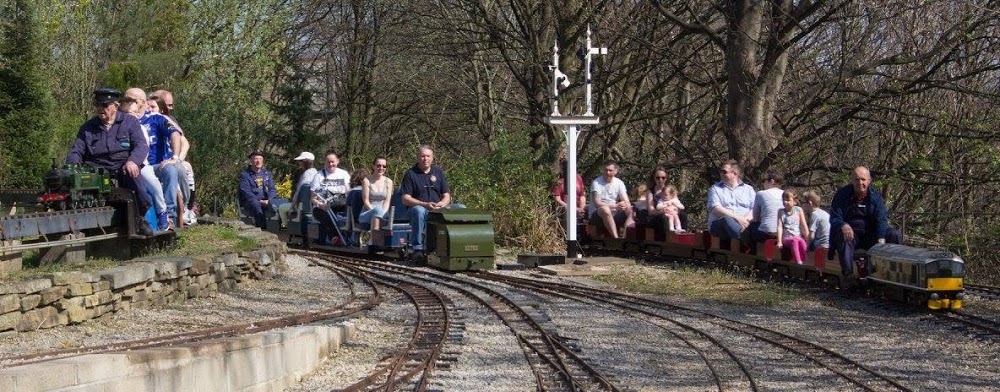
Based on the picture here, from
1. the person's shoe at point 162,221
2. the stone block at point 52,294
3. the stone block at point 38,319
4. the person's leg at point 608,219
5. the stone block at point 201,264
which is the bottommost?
the stone block at point 38,319

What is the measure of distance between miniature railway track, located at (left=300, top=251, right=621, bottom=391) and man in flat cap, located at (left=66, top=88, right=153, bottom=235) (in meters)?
3.70

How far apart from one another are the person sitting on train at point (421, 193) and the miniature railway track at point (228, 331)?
3198mm

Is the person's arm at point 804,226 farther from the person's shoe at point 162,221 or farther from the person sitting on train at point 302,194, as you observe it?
the person sitting on train at point 302,194

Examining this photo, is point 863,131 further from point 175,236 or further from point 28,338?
point 28,338

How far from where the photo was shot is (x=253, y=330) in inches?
416

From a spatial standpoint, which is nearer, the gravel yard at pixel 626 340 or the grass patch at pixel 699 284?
the gravel yard at pixel 626 340

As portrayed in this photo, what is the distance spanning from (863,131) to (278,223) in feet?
35.1

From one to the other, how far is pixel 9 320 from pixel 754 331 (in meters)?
6.29

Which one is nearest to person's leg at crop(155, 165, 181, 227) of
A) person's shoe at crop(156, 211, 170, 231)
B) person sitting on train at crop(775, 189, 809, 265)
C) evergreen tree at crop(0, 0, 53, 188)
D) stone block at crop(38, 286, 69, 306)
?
person's shoe at crop(156, 211, 170, 231)

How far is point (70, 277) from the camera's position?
1045cm

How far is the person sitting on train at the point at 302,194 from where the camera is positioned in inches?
869

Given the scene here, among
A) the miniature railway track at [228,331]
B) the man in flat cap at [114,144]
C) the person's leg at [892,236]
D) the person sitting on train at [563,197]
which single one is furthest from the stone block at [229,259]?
the person sitting on train at [563,197]

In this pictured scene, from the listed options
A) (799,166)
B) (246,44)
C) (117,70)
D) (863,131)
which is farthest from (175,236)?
(246,44)

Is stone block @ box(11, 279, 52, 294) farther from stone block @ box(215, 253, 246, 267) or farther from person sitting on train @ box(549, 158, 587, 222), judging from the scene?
person sitting on train @ box(549, 158, 587, 222)
